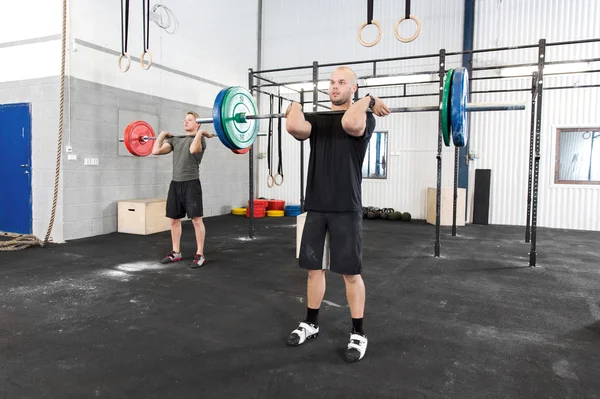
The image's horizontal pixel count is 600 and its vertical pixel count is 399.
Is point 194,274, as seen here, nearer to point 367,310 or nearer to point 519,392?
point 367,310

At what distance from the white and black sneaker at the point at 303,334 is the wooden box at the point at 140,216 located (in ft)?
10.8

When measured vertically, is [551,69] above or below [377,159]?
above

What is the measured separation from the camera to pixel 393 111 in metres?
2.04

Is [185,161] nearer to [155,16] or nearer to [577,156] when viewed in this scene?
[155,16]

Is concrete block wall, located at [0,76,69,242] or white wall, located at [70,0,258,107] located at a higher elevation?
white wall, located at [70,0,258,107]

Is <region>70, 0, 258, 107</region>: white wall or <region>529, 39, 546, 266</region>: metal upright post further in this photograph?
<region>70, 0, 258, 107</region>: white wall

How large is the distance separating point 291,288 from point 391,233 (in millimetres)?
2652

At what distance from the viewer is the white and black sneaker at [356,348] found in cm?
174

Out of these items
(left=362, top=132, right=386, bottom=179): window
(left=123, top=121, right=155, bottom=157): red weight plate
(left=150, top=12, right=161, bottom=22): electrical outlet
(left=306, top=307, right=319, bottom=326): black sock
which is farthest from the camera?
(left=362, top=132, right=386, bottom=179): window

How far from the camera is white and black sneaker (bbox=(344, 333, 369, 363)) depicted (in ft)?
5.71

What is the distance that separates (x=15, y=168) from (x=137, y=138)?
4.91ft

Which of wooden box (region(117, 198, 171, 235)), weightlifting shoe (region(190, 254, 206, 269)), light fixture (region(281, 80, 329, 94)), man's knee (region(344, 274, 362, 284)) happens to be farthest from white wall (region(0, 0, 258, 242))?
man's knee (region(344, 274, 362, 284))

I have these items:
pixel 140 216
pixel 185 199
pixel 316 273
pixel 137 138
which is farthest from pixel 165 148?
pixel 316 273

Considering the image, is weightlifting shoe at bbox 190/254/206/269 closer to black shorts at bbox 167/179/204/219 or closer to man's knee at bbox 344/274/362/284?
black shorts at bbox 167/179/204/219
